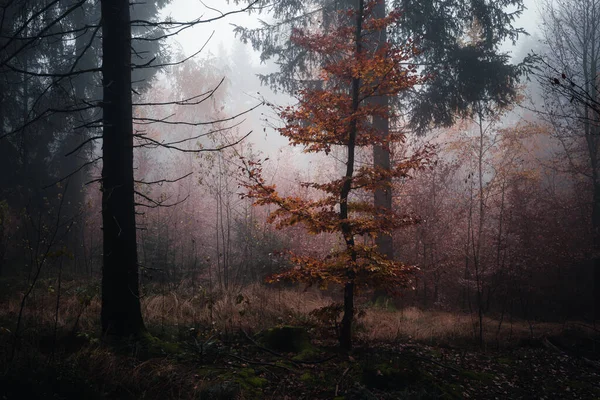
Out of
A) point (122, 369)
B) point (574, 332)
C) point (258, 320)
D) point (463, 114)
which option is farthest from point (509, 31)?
point (122, 369)

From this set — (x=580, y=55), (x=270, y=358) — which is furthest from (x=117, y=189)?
(x=580, y=55)

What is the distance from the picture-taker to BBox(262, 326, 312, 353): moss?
5453 millimetres

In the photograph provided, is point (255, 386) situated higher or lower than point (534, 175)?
lower

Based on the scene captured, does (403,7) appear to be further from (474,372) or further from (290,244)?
(474,372)

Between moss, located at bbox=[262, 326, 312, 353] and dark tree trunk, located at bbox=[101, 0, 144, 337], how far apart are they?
185cm

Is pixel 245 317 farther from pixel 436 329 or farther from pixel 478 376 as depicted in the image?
pixel 478 376

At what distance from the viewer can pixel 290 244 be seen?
42.1 ft

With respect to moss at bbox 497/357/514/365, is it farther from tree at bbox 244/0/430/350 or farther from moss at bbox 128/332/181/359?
moss at bbox 128/332/181/359

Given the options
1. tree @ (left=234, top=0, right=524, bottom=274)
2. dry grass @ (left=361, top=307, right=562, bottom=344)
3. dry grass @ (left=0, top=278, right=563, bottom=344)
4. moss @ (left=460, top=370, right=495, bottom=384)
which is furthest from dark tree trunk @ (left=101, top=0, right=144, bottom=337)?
tree @ (left=234, top=0, right=524, bottom=274)

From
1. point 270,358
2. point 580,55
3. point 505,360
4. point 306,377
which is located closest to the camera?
point 306,377

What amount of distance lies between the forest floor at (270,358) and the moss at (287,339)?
0.05 feet

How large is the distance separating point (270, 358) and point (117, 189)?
303 cm

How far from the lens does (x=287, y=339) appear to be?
5566 millimetres

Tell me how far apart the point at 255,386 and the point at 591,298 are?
12496 millimetres
